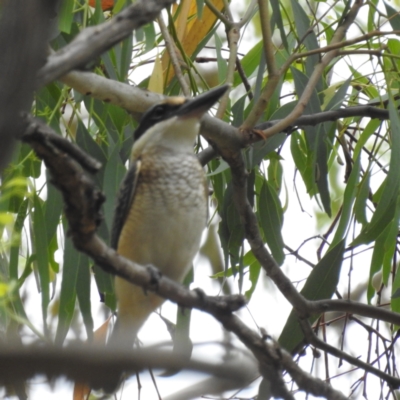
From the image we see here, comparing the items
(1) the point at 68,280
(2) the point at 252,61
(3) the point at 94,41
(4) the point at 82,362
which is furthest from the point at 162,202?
(4) the point at 82,362

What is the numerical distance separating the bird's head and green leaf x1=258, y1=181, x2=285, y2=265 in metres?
0.43

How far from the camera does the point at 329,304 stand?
247cm

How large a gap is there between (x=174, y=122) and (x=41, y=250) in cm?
71

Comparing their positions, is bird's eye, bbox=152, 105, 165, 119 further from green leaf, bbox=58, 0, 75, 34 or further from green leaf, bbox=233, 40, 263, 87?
green leaf, bbox=233, 40, 263, 87

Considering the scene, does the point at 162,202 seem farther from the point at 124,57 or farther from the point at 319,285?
the point at 319,285

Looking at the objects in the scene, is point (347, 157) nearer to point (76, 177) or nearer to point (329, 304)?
point (329, 304)

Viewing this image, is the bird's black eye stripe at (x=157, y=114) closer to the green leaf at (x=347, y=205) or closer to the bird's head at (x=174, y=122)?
the bird's head at (x=174, y=122)

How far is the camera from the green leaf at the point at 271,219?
117 inches

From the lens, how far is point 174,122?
2.74m

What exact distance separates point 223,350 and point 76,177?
1.77 ft

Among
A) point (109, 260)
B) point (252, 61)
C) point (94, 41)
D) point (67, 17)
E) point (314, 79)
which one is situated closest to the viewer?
point (94, 41)

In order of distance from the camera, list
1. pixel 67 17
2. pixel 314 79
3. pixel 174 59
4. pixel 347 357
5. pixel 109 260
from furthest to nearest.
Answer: pixel 174 59 < pixel 67 17 < pixel 314 79 < pixel 347 357 < pixel 109 260

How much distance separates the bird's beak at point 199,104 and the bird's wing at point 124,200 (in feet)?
0.87

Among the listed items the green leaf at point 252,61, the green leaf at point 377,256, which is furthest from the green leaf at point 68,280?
the green leaf at point 252,61
